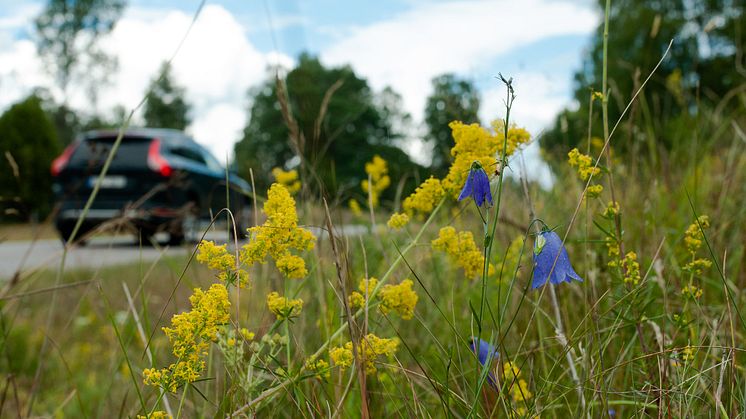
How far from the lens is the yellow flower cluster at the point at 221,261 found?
1.13 meters

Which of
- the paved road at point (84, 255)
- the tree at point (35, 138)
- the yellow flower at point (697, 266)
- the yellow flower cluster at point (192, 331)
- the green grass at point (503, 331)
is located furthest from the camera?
the tree at point (35, 138)

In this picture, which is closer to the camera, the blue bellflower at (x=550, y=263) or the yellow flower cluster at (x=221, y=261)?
the yellow flower cluster at (x=221, y=261)

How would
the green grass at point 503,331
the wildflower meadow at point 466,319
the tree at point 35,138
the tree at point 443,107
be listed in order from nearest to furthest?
the wildflower meadow at point 466,319, the green grass at point 503,331, the tree at point 443,107, the tree at point 35,138

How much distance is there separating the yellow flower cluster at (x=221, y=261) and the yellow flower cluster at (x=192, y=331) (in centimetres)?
7

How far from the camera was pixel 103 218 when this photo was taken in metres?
A: 9.81

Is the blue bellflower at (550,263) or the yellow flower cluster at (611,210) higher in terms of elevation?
the yellow flower cluster at (611,210)

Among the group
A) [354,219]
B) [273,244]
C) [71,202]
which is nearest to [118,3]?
[71,202]

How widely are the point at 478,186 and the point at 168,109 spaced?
52274 mm

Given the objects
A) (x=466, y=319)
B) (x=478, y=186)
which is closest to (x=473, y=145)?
(x=478, y=186)

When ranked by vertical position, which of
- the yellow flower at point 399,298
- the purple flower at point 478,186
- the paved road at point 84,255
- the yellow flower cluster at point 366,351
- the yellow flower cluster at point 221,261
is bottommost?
the paved road at point 84,255

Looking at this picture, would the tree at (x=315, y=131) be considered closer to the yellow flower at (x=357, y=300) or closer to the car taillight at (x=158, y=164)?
the yellow flower at (x=357, y=300)

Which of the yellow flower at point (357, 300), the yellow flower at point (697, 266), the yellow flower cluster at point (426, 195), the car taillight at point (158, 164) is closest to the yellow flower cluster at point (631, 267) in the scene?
the yellow flower at point (697, 266)

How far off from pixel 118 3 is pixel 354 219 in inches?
1541

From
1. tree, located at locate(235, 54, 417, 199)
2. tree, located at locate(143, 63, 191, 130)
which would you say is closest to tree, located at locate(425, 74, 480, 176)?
tree, located at locate(235, 54, 417, 199)
